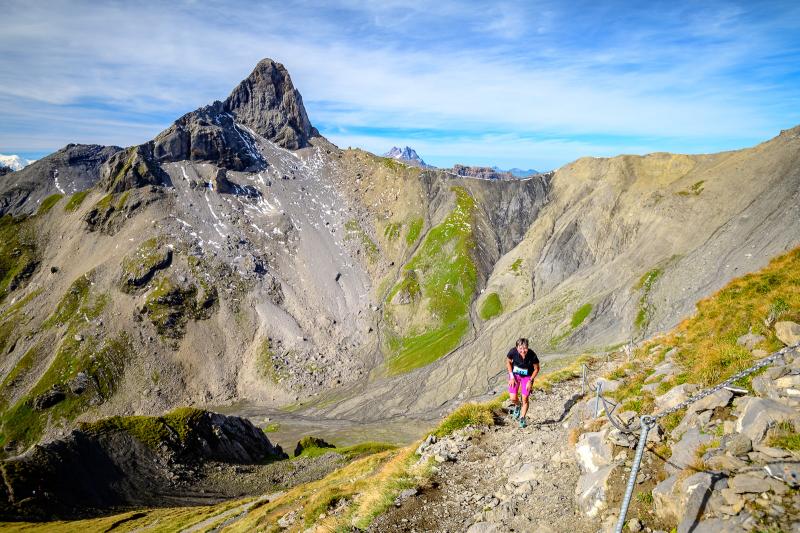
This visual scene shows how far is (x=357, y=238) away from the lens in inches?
6299

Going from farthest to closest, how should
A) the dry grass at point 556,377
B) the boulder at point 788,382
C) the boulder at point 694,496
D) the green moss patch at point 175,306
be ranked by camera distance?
the green moss patch at point 175,306, the dry grass at point 556,377, the boulder at point 788,382, the boulder at point 694,496

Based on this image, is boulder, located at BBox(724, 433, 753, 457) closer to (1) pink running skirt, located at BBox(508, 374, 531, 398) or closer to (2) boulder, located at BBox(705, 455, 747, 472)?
(2) boulder, located at BBox(705, 455, 747, 472)

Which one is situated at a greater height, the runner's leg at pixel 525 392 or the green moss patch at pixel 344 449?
the runner's leg at pixel 525 392

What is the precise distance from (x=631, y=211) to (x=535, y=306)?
124 feet

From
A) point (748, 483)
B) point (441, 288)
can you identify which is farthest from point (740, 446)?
point (441, 288)

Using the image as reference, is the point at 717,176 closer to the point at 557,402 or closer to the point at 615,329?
the point at 615,329

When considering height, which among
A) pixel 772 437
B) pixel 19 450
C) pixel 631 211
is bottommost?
pixel 19 450

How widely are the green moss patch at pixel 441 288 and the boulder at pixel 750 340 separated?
104875mm

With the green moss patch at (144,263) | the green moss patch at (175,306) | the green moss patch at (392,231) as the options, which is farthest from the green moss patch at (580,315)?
the green moss patch at (144,263)

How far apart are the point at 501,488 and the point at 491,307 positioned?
384 ft

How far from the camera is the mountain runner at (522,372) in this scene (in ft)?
59.0

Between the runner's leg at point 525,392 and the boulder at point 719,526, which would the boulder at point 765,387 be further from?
the runner's leg at point 525,392

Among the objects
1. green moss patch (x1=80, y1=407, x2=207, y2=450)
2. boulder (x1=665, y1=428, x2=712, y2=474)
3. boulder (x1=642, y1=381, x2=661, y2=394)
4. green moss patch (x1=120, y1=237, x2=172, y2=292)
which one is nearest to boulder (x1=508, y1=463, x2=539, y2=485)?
boulder (x1=665, y1=428, x2=712, y2=474)

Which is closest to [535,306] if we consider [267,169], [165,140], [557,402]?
[557,402]
